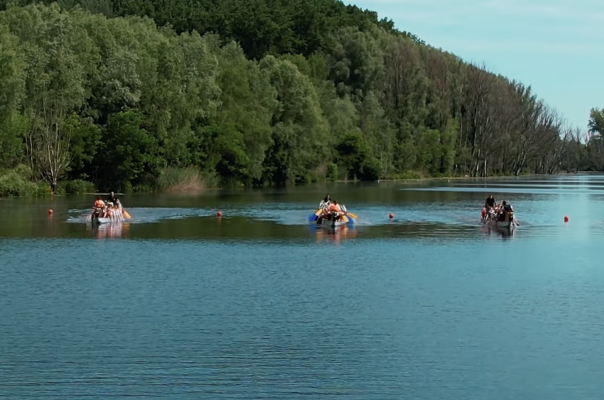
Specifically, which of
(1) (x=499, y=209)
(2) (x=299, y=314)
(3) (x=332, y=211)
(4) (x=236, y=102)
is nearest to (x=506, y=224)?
(1) (x=499, y=209)

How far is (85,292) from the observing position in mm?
23031

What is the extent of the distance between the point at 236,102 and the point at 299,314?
63821mm

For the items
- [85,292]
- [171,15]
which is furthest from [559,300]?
[171,15]

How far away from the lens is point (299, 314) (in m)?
20.3

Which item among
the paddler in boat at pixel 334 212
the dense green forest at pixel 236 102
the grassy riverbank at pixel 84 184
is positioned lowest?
the paddler in boat at pixel 334 212

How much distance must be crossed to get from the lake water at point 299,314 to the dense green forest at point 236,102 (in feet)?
89.4

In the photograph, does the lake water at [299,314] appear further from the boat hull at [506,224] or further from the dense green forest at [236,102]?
the dense green forest at [236,102]

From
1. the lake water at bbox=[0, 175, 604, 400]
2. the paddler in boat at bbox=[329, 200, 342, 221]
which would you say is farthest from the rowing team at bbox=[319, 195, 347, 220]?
the lake water at bbox=[0, 175, 604, 400]

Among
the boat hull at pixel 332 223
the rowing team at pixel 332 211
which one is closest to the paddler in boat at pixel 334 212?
the rowing team at pixel 332 211

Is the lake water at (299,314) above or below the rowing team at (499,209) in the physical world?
below

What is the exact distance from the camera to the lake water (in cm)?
1487

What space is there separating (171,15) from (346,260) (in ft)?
317

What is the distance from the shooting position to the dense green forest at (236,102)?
213ft

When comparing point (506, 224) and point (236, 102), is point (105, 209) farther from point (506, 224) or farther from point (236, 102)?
point (236, 102)
